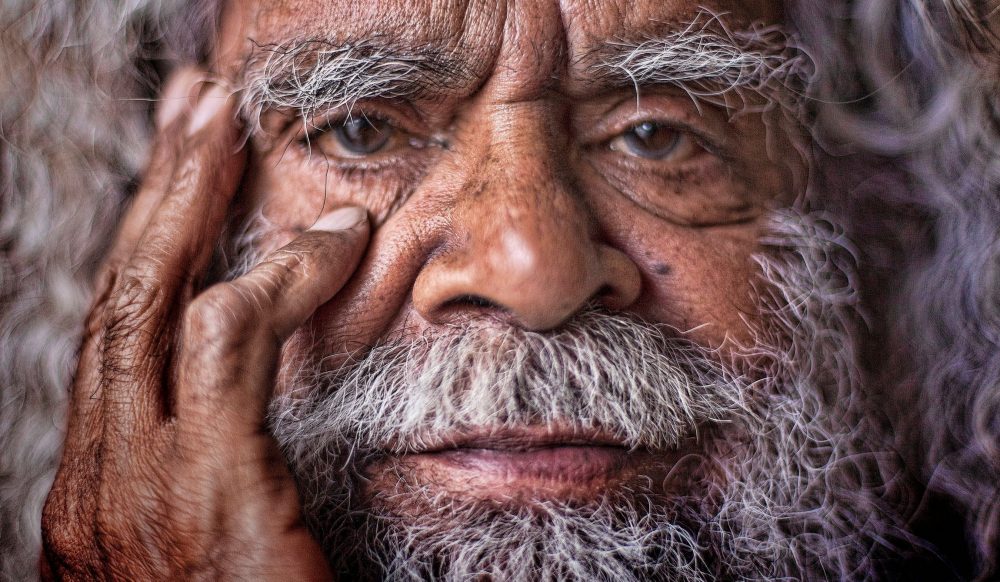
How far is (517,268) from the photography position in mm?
992

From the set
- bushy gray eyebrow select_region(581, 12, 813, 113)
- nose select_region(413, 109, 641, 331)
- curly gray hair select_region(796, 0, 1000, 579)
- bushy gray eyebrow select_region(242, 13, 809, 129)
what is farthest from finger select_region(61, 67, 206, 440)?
curly gray hair select_region(796, 0, 1000, 579)

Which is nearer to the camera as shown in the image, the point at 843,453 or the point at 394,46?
the point at 394,46

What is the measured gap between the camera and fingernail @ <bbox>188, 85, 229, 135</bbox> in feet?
3.81

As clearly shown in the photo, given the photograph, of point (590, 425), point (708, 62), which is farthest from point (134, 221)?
point (708, 62)

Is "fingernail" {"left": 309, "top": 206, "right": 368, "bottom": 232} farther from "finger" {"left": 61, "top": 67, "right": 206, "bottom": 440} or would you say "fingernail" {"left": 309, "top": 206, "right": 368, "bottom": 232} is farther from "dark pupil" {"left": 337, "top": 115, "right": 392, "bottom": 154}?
"finger" {"left": 61, "top": 67, "right": 206, "bottom": 440}

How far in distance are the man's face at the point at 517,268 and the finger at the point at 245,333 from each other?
6 cm

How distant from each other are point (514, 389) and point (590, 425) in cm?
12

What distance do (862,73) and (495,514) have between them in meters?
0.97

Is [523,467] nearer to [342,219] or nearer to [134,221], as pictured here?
[342,219]

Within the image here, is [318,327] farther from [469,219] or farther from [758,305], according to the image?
[758,305]

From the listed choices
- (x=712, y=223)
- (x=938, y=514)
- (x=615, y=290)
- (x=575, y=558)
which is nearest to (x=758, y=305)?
(x=712, y=223)

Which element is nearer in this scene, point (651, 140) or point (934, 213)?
point (651, 140)

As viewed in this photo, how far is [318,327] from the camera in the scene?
1.09 m

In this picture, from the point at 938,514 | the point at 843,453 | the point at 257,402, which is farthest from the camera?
the point at 938,514
